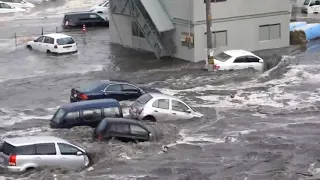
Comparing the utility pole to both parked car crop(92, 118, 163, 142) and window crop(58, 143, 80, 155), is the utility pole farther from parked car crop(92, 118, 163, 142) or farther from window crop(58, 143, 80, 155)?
window crop(58, 143, 80, 155)

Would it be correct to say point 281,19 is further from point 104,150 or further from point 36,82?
point 104,150

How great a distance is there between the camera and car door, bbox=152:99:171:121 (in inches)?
982

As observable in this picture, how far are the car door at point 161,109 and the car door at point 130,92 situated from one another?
10.9 ft

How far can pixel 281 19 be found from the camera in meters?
41.5

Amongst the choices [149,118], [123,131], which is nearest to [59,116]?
[123,131]

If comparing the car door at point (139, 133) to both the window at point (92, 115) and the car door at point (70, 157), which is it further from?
the car door at point (70, 157)

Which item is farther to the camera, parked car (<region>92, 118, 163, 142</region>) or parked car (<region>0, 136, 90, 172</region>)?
parked car (<region>92, 118, 163, 142</region>)

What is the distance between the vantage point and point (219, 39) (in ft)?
129

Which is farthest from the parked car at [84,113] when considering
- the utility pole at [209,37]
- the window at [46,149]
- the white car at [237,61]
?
the white car at [237,61]

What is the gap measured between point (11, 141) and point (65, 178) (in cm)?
185

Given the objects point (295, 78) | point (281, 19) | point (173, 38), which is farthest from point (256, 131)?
point (281, 19)

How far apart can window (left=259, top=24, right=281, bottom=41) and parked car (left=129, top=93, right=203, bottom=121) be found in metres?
16.5

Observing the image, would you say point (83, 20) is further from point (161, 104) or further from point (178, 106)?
point (161, 104)

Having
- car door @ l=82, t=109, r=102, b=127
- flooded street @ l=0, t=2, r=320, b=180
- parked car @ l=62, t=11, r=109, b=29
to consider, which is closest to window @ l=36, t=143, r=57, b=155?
flooded street @ l=0, t=2, r=320, b=180
